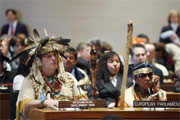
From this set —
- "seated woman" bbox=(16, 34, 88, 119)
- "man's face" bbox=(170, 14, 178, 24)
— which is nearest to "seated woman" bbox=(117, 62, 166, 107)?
"seated woman" bbox=(16, 34, 88, 119)

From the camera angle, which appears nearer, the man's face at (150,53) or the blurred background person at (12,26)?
the man's face at (150,53)

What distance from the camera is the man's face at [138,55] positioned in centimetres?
828

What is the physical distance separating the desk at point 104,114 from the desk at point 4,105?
173 cm

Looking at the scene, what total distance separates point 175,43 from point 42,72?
227 inches

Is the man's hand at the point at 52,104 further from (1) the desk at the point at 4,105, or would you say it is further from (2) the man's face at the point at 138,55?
(2) the man's face at the point at 138,55

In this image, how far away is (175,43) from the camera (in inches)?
427

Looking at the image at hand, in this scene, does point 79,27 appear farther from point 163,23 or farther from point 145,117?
point 145,117

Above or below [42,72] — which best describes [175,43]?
above

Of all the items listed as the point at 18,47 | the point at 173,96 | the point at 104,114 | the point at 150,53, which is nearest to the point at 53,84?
the point at 104,114

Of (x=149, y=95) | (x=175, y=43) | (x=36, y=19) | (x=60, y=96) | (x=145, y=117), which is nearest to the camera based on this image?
(x=145, y=117)

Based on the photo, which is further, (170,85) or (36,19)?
(36,19)

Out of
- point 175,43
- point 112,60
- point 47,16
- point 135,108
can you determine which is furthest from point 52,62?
point 47,16

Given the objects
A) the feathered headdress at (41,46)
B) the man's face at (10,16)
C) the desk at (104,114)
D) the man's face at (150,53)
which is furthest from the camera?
the man's face at (10,16)

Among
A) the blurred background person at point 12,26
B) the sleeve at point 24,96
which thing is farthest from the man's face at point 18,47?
the sleeve at point 24,96
